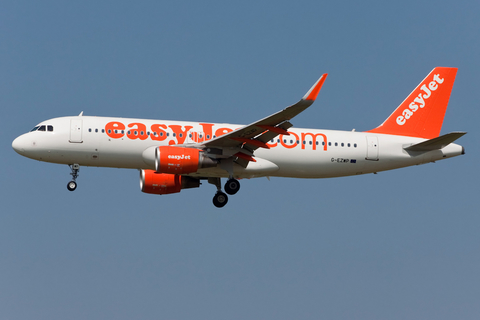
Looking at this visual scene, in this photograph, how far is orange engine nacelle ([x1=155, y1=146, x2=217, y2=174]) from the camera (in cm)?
3191

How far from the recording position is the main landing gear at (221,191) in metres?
34.4

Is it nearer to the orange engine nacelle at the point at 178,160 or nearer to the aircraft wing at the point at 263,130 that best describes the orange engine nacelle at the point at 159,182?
the orange engine nacelle at the point at 178,160

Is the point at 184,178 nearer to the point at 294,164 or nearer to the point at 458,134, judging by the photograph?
the point at 294,164

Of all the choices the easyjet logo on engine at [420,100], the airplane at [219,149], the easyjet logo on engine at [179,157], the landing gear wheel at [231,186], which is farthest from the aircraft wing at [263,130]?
the easyjet logo on engine at [420,100]

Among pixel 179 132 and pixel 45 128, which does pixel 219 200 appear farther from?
pixel 45 128

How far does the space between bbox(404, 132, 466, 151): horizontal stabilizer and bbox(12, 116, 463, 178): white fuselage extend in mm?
315

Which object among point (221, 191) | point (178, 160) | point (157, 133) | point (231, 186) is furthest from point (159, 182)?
point (178, 160)

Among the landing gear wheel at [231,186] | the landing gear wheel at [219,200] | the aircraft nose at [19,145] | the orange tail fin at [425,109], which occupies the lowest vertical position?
the landing gear wheel at [219,200]

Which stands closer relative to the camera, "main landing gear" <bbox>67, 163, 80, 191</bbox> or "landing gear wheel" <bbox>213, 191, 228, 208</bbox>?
"main landing gear" <bbox>67, 163, 80, 191</bbox>

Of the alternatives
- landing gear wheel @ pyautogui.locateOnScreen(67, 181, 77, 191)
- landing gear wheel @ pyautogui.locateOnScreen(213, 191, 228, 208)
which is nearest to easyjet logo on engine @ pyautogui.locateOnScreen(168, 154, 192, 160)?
landing gear wheel @ pyautogui.locateOnScreen(213, 191, 228, 208)

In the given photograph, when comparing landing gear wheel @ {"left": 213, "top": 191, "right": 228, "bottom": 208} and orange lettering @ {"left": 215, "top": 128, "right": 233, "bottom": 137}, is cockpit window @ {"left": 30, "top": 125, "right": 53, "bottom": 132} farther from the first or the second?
landing gear wheel @ {"left": 213, "top": 191, "right": 228, "bottom": 208}

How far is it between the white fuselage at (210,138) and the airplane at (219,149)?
53 millimetres

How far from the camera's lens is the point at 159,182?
121ft

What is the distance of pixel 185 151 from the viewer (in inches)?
1277
